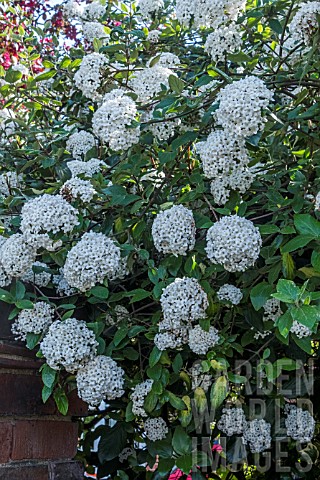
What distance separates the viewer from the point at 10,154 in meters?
2.27

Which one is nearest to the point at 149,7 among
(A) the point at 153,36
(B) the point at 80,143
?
(A) the point at 153,36

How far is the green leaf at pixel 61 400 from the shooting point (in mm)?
1783

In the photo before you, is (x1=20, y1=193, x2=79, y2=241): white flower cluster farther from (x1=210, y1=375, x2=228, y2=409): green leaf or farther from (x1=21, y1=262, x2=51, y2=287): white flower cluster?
(x1=210, y1=375, x2=228, y2=409): green leaf

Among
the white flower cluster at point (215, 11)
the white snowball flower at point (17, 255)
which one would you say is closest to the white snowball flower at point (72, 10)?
the white flower cluster at point (215, 11)

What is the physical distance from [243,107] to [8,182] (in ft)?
3.00

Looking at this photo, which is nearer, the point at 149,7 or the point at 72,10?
the point at 149,7

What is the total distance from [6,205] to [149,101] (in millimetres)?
515

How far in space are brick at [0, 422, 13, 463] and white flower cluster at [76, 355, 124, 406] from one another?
0.20m

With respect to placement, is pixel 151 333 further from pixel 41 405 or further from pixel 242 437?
pixel 242 437

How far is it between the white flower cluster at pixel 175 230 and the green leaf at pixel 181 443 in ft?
1.85

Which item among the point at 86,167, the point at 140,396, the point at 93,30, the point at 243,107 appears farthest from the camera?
the point at 93,30

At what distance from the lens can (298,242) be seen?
1.53m

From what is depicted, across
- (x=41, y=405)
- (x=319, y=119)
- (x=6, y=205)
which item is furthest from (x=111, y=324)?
(x=319, y=119)

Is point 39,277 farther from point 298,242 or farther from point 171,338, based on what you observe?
point 298,242
